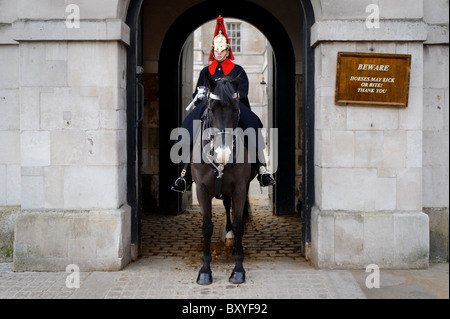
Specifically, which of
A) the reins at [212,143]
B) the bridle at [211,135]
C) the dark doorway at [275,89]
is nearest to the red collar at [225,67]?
the reins at [212,143]

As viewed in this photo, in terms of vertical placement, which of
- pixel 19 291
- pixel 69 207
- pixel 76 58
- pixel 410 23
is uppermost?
pixel 410 23

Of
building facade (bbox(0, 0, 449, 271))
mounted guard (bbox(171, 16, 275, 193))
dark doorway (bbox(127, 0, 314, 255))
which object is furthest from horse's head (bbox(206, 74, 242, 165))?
dark doorway (bbox(127, 0, 314, 255))

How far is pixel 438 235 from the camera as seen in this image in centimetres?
619

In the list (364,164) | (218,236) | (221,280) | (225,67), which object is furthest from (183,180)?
(364,164)

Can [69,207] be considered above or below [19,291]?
above

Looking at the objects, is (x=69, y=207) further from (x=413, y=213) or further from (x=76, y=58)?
(x=413, y=213)

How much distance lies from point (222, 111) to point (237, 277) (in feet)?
6.28

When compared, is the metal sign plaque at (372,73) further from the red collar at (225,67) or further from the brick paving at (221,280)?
the brick paving at (221,280)

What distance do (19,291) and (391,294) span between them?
397cm

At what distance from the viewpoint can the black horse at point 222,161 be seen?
4.80 meters

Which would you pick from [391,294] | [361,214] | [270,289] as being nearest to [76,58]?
[270,289]

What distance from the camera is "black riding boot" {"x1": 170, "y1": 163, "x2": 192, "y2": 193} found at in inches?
229

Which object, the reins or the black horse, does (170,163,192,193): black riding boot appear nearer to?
the black horse

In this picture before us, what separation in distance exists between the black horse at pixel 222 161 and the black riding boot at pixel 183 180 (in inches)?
8.3
